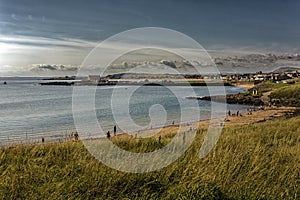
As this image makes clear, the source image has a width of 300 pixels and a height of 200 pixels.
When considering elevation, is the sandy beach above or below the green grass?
below

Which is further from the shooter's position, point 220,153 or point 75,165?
point 220,153

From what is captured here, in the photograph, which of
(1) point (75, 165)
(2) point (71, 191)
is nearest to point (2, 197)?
(2) point (71, 191)

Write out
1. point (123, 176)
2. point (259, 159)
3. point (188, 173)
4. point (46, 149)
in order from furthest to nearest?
point (46, 149), point (259, 159), point (188, 173), point (123, 176)

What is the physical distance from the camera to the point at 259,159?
688 centimetres

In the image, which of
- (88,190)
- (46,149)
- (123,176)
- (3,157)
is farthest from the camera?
(46,149)

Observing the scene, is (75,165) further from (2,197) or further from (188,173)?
(188,173)

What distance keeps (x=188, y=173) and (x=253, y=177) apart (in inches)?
47.5

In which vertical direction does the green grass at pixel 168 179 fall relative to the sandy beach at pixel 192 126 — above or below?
above

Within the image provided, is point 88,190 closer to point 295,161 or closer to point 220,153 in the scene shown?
point 220,153

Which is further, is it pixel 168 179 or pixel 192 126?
pixel 192 126

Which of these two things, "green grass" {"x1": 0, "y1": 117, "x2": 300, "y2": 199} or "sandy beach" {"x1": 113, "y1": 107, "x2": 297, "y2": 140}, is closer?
"green grass" {"x1": 0, "y1": 117, "x2": 300, "y2": 199}

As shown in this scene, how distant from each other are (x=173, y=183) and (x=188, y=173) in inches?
21.1

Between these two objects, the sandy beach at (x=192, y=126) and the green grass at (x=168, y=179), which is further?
the sandy beach at (x=192, y=126)

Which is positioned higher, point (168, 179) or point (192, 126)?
point (168, 179)
